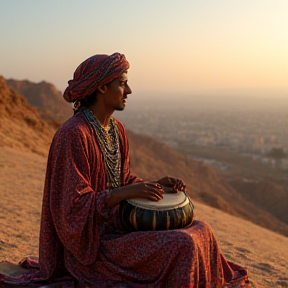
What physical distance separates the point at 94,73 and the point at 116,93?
8.4 inches

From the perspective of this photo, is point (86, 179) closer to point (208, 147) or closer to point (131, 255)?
point (131, 255)

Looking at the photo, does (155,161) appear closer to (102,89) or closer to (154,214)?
(102,89)

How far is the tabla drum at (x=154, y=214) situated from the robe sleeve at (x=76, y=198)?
143 mm

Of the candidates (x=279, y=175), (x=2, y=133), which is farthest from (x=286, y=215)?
(x=279, y=175)

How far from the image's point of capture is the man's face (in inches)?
119

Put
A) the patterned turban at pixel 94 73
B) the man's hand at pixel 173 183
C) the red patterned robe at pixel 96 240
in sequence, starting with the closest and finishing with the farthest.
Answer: the red patterned robe at pixel 96 240 < the patterned turban at pixel 94 73 < the man's hand at pixel 173 183

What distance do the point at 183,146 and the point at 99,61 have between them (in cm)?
5441

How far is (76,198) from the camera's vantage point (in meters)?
2.78

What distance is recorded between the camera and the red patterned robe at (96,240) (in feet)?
8.75

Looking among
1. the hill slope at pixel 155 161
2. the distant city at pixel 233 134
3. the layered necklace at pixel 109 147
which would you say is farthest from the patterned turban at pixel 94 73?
the distant city at pixel 233 134

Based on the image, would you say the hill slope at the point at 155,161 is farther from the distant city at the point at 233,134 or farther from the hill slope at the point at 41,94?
the distant city at the point at 233,134

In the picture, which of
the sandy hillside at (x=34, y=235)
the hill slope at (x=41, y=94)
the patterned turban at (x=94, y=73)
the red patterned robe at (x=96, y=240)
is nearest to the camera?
the red patterned robe at (x=96, y=240)

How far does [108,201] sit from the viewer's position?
281 centimetres

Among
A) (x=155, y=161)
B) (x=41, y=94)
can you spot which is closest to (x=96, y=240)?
(x=155, y=161)
